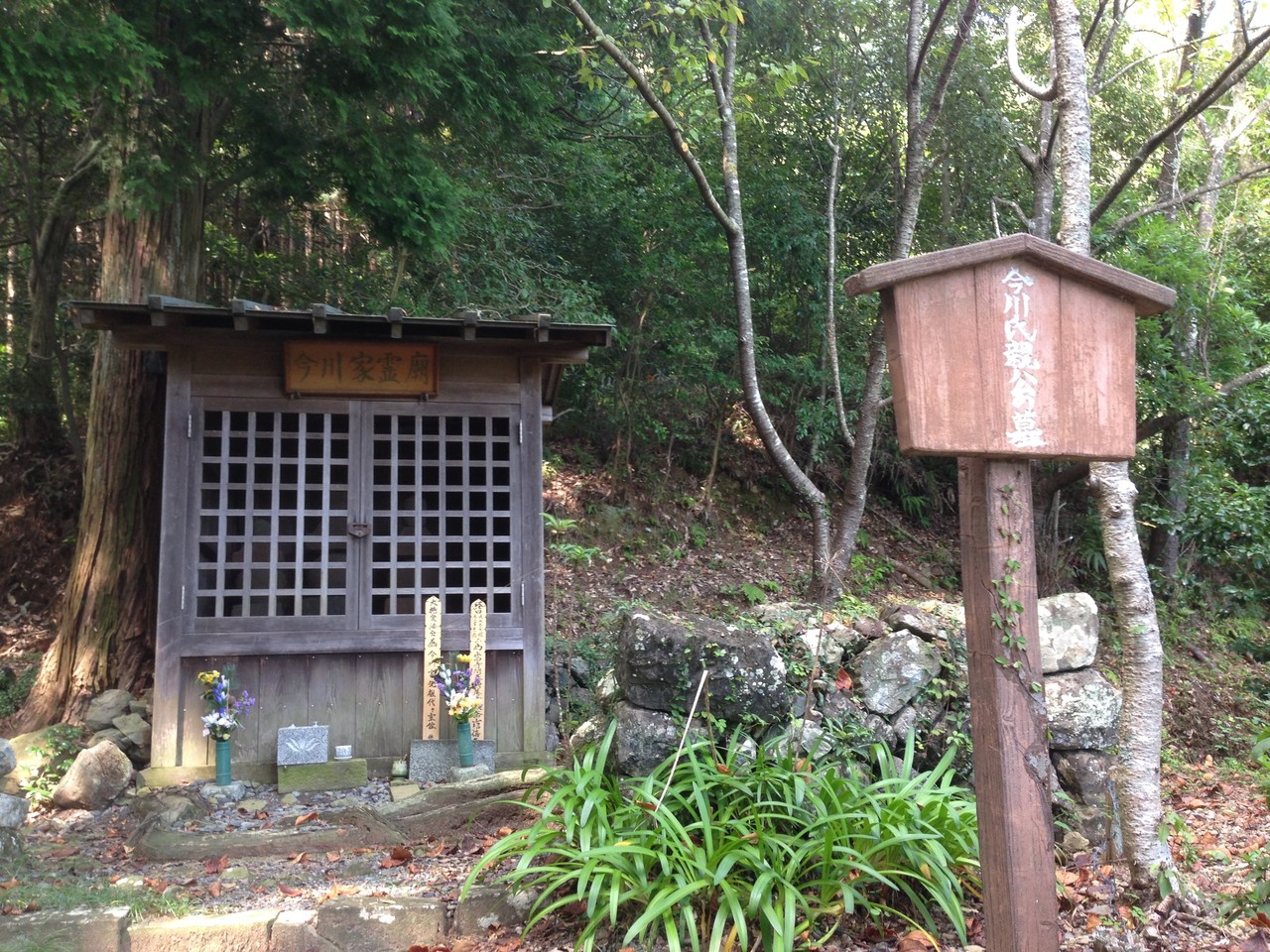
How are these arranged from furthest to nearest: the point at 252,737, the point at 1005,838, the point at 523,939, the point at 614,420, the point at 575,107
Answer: the point at 614,420, the point at 575,107, the point at 252,737, the point at 523,939, the point at 1005,838

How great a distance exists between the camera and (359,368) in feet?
21.2

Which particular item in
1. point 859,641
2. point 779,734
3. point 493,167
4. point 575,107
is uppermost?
point 575,107

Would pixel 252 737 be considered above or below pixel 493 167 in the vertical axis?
below

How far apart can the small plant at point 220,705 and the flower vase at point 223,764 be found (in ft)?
0.18

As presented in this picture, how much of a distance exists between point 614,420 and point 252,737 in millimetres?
6606

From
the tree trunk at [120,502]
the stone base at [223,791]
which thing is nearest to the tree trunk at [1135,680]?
the stone base at [223,791]

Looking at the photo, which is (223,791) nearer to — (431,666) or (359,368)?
(431,666)

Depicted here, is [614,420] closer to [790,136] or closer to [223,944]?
[790,136]

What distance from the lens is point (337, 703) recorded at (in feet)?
20.7

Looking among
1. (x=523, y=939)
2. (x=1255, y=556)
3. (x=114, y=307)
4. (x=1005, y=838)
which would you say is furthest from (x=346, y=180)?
(x=1255, y=556)

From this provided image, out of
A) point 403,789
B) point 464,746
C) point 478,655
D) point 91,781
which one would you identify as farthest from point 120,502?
point 464,746

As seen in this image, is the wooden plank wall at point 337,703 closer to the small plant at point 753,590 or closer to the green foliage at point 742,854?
the green foliage at point 742,854

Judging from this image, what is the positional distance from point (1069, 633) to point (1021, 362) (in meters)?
2.90

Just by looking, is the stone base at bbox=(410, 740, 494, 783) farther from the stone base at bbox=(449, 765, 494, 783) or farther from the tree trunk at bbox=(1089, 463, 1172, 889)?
the tree trunk at bbox=(1089, 463, 1172, 889)
